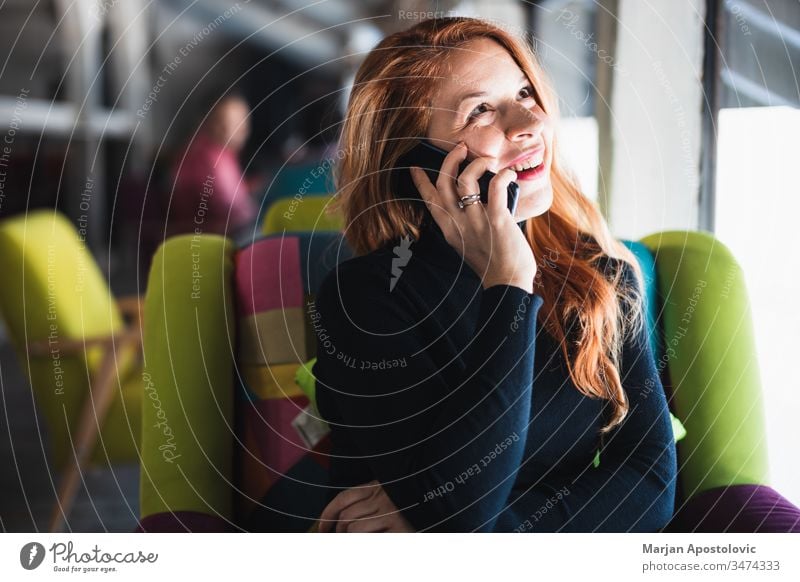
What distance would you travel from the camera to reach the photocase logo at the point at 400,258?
0.77 metres

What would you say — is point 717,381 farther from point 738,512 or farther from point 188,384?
point 188,384

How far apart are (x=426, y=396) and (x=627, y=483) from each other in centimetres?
23

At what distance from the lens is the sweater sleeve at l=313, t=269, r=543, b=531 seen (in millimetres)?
681

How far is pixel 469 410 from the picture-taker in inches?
26.8

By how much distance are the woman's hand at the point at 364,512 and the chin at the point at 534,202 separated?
30 centimetres

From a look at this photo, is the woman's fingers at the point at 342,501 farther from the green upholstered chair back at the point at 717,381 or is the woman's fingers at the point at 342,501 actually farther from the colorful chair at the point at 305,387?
the green upholstered chair back at the point at 717,381


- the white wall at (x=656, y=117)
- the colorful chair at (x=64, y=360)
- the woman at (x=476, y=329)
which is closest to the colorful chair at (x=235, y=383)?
the woman at (x=476, y=329)

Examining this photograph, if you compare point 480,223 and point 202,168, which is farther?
point 202,168

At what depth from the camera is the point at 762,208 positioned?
831 millimetres

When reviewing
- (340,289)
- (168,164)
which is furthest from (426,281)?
(168,164)

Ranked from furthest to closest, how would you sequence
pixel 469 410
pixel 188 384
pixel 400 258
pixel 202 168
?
pixel 202 168
pixel 188 384
pixel 400 258
pixel 469 410
